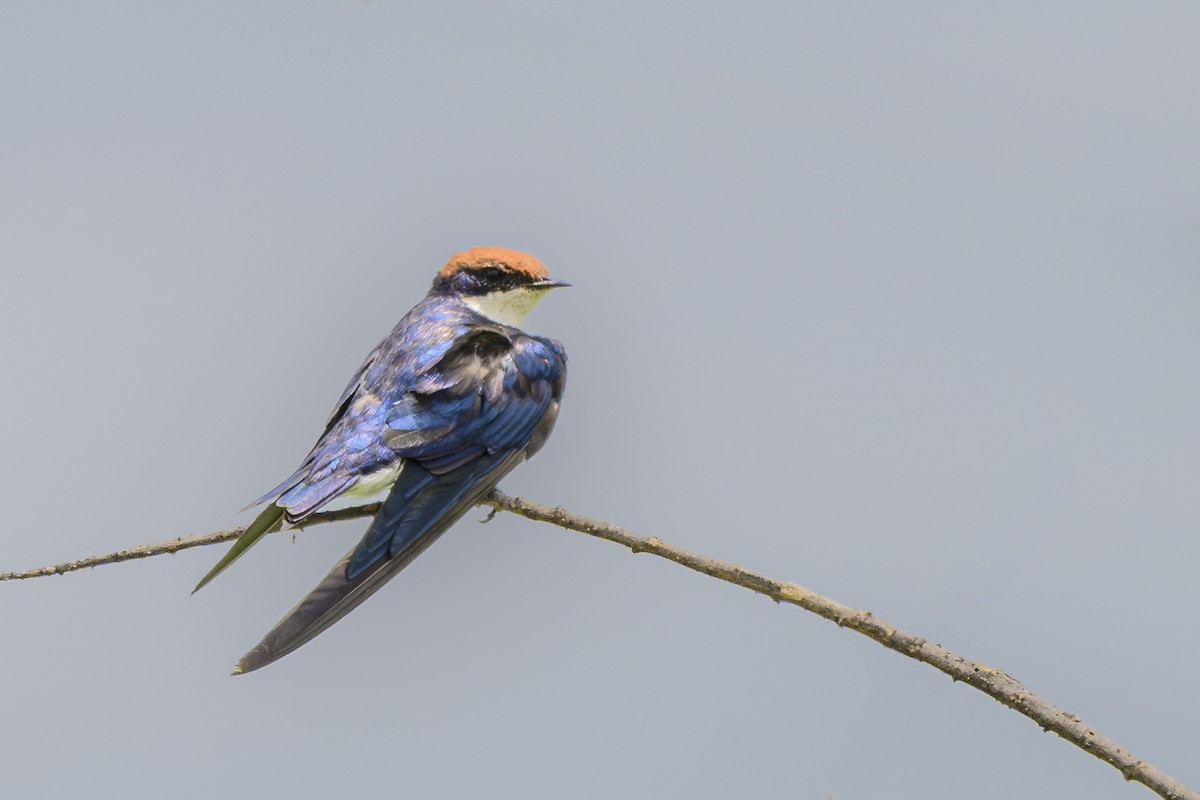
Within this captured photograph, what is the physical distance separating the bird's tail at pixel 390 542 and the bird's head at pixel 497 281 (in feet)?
1.09

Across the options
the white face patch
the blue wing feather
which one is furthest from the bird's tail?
the white face patch

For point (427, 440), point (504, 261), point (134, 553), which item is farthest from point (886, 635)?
point (504, 261)

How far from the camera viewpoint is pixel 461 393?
201cm

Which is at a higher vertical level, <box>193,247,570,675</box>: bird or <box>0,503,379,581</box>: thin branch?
<box>193,247,570,675</box>: bird

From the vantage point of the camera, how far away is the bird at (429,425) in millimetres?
1715

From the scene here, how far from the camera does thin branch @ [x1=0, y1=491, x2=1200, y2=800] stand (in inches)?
42.1

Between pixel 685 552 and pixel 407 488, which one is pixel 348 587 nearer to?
pixel 407 488

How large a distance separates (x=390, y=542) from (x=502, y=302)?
60 cm

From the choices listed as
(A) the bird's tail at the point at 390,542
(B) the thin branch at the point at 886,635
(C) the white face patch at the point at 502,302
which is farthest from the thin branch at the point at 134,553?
(C) the white face patch at the point at 502,302

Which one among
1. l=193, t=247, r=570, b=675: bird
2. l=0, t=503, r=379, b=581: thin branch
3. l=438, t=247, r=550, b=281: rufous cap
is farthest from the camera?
l=438, t=247, r=550, b=281: rufous cap

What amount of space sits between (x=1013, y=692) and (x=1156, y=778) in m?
0.13

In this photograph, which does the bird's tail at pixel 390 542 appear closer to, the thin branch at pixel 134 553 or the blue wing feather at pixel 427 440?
the blue wing feather at pixel 427 440

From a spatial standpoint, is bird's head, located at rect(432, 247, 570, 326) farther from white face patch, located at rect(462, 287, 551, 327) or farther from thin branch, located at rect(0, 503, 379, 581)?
thin branch, located at rect(0, 503, 379, 581)

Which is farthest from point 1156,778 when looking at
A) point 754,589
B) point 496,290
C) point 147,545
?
point 496,290
